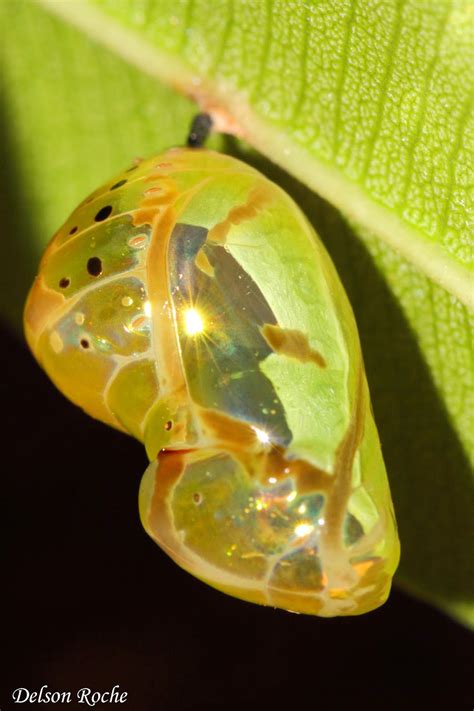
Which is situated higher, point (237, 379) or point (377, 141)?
point (377, 141)

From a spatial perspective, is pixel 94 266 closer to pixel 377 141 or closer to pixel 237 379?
pixel 237 379

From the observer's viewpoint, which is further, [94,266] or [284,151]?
[284,151]

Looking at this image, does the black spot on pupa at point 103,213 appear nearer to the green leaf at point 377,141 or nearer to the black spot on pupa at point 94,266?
the black spot on pupa at point 94,266

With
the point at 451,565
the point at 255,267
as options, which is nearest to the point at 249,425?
the point at 255,267

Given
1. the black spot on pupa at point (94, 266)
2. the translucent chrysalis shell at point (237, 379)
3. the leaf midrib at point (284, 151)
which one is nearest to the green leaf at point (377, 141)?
the leaf midrib at point (284, 151)

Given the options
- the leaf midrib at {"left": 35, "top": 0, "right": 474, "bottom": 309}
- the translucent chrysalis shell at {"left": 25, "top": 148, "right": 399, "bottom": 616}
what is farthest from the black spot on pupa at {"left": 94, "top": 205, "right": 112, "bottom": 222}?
the leaf midrib at {"left": 35, "top": 0, "right": 474, "bottom": 309}

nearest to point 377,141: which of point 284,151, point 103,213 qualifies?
point 284,151

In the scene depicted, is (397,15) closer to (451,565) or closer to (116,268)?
(116,268)

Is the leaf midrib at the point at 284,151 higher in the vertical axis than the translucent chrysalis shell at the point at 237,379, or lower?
higher
